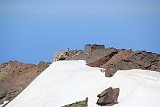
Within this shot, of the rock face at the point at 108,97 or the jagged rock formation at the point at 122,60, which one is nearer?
the rock face at the point at 108,97

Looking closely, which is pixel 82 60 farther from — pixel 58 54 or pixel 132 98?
pixel 132 98

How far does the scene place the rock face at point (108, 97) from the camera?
27473 millimetres

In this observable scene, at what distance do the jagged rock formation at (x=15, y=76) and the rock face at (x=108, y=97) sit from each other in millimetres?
18392

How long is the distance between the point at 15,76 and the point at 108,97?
32.6 m

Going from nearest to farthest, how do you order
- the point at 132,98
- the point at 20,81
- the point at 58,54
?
the point at 132,98, the point at 20,81, the point at 58,54

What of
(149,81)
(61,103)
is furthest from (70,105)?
(149,81)

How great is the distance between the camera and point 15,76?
5772 centimetres

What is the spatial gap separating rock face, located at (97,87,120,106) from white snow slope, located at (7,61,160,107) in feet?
1.31

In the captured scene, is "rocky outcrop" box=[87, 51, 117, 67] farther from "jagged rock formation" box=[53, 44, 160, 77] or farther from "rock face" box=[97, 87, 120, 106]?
"rock face" box=[97, 87, 120, 106]

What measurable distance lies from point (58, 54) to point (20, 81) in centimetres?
1024

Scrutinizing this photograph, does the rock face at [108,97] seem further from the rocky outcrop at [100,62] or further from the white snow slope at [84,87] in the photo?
the rocky outcrop at [100,62]

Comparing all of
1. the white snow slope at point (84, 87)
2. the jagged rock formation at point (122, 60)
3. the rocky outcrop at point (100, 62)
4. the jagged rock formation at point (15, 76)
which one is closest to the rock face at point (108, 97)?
the white snow slope at point (84, 87)

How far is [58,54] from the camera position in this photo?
196ft

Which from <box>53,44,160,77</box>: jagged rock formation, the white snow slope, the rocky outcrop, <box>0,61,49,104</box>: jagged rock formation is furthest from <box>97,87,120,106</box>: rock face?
<box>0,61,49,104</box>: jagged rock formation
